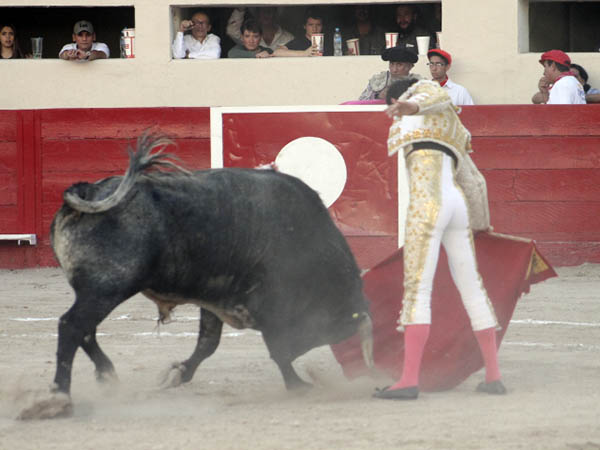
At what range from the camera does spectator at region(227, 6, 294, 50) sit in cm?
895

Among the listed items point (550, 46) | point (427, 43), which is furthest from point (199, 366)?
point (550, 46)

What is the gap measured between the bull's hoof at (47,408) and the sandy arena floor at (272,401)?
0.11 ft

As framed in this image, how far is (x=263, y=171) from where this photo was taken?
156 inches

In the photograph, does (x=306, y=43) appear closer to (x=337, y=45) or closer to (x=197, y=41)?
(x=337, y=45)

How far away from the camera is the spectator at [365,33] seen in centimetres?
913

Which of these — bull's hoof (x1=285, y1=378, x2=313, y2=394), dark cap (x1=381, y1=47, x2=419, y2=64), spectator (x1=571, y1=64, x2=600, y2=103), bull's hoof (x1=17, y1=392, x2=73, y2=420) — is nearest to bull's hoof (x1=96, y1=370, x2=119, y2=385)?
bull's hoof (x1=17, y1=392, x2=73, y2=420)

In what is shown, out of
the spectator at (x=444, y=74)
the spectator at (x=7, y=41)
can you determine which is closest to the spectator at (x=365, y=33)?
the spectator at (x=444, y=74)

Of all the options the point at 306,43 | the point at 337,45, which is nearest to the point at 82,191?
the point at 306,43

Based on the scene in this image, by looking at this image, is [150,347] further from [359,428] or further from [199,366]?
[359,428]

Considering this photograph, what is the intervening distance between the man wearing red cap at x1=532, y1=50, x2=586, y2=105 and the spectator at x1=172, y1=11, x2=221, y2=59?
2.57 metres

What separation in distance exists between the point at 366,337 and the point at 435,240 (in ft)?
1.52

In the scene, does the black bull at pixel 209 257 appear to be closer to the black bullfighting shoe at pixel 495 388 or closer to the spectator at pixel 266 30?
the black bullfighting shoe at pixel 495 388

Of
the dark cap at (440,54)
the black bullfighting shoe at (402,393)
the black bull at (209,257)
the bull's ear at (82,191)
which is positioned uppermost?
the dark cap at (440,54)

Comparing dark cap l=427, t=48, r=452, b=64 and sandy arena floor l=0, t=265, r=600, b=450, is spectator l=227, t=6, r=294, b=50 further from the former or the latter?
sandy arena floor l=0, t=265, r=600, b=450
